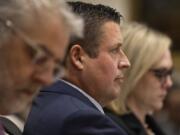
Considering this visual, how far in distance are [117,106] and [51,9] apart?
75.1 inches

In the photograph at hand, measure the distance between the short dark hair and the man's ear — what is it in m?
0.01

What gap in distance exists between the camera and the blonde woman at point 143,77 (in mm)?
3836

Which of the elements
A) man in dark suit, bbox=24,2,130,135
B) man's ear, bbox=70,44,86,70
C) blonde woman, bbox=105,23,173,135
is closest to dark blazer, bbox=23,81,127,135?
man in dark suit, bbox=24,2,130,135

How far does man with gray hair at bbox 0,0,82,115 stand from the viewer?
183cm

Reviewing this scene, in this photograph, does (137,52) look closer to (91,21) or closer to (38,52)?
(91,21)

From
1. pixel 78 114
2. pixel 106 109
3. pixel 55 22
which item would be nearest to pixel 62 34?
pixel 55 22

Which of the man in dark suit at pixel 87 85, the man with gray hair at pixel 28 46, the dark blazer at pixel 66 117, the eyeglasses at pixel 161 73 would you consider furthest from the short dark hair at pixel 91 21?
the eyeglasses at pixel 161 73

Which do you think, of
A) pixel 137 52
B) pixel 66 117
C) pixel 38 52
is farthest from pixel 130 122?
pixel 38 52

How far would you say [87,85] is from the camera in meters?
2.74

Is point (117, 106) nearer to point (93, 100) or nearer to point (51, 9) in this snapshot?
point (93, 100)

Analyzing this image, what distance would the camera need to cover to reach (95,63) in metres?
2.72

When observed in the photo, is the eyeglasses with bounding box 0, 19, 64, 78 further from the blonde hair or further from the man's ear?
the blonde hair

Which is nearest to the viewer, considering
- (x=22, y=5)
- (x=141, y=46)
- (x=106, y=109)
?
(x=22, y=5)

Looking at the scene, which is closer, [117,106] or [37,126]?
[37,126]
